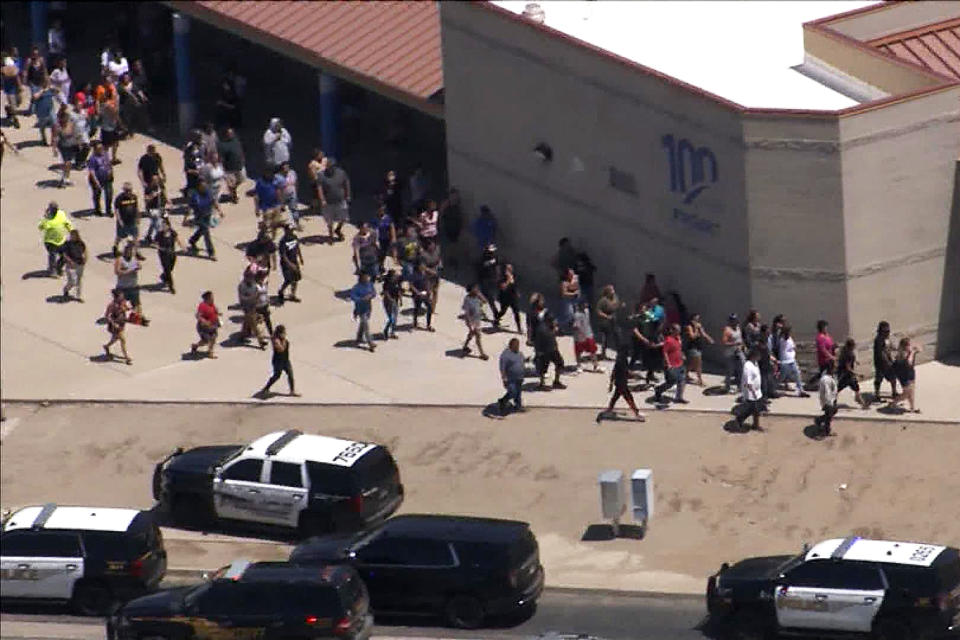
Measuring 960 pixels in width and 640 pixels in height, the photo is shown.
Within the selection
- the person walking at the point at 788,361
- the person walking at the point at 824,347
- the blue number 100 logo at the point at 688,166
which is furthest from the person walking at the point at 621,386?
the blue number 100 logo at the point at 688,166

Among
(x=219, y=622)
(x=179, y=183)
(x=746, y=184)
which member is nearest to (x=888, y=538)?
(x=746, y=184)

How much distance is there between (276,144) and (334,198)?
246cm

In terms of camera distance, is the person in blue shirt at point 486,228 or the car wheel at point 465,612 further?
the person in blue shirt at point 486,228

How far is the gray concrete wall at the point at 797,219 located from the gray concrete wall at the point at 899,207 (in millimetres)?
223

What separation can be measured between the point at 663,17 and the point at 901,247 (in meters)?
7.75

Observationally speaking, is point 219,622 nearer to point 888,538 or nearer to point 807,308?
point 888,538

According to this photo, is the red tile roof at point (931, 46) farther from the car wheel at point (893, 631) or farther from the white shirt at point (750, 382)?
the car wheel at point (893, 631)

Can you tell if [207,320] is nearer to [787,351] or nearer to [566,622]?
[787,351]

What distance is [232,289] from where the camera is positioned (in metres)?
47.5

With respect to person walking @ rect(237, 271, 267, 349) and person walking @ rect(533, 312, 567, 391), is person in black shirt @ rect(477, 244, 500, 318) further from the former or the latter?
person walking @ rect(237, 271, 267, 349)

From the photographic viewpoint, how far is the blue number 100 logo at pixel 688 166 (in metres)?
42.6

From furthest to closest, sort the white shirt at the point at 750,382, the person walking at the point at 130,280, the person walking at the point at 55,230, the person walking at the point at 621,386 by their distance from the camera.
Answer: the person walking at the point at 55,230, the person walking at the point at 130,280, the person walking at the point at 621,386, the white shirt at the point at 750,382

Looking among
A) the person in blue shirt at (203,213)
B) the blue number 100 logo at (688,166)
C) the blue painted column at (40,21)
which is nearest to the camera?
the blue number 100 logo at (688,166)

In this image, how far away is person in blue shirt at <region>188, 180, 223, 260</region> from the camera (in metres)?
48.1
